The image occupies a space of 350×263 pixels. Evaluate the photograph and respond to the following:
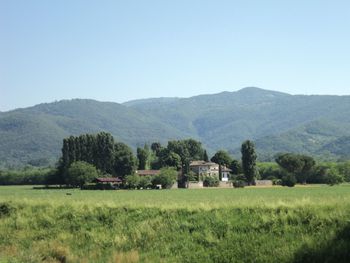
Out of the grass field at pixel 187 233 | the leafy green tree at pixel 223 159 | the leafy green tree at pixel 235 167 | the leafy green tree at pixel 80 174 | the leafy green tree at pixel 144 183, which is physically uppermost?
the leafy green tree at pixel 223 159

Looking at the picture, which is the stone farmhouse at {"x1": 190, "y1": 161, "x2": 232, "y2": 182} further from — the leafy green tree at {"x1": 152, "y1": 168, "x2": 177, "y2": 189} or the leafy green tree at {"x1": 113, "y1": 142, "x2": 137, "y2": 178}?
the leafy green tree at {"x1": 152, "y1": 168, "x2": 177, "y2": 189}

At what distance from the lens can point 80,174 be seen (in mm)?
124250

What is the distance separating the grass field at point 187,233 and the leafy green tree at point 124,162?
103843 mm

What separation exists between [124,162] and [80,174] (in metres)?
16.9

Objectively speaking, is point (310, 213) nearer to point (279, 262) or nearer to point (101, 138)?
point (279, 262)

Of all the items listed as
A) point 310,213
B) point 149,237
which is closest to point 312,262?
point 310,213

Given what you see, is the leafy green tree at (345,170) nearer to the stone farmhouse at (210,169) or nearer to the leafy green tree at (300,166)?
the leafy green tree at (300,166)

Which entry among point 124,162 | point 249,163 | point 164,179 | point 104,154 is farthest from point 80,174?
point 249,163

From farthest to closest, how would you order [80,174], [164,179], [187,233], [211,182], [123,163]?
[123,163] < [211,182] < [80,174] < [164,179] < [187,233]

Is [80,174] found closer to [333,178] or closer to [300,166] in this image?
[300,166]

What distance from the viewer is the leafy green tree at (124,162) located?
5389 inches

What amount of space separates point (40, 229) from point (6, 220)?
4112 millimetres

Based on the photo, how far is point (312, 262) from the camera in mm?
19047

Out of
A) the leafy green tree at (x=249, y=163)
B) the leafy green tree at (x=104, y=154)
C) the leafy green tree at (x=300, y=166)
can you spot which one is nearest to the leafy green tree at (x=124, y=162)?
the leafy green tree at (x=104, y=154)
